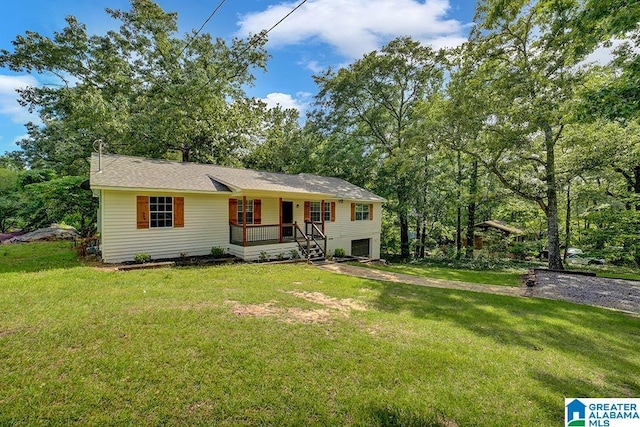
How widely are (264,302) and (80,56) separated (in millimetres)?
21308

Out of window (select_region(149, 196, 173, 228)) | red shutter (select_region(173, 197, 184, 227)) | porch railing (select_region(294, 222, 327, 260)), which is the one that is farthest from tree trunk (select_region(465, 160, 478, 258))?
window (select_region(149, 196, 173, 228))

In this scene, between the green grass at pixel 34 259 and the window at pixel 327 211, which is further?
the window at pixel 327 211

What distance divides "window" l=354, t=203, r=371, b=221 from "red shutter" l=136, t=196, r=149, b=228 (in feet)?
36.2

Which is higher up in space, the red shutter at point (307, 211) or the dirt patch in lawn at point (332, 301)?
the red shutter at point (307, 211)

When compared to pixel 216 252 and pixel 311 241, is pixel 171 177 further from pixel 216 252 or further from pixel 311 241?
pixel 311 241

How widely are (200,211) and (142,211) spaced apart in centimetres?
206

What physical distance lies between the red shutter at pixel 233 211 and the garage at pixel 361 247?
766 centimetres

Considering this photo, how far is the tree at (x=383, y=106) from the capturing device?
19031 mm

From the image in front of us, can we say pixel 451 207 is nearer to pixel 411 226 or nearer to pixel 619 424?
pixel 411 226

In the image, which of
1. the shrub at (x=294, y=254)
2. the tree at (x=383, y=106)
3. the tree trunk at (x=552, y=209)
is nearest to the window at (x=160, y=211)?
the shrub at (x=294, y=254)

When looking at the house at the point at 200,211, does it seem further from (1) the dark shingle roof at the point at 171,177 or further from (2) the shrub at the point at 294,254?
(2) the shrub at the point at 294,254

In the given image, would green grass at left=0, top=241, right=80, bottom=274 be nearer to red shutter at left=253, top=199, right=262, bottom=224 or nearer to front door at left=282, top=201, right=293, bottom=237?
red shutter at left=253, top=199, right=262, bottom=224

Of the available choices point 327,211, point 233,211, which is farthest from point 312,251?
point 233,211

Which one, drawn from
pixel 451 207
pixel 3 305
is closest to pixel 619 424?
pixel 3 305
